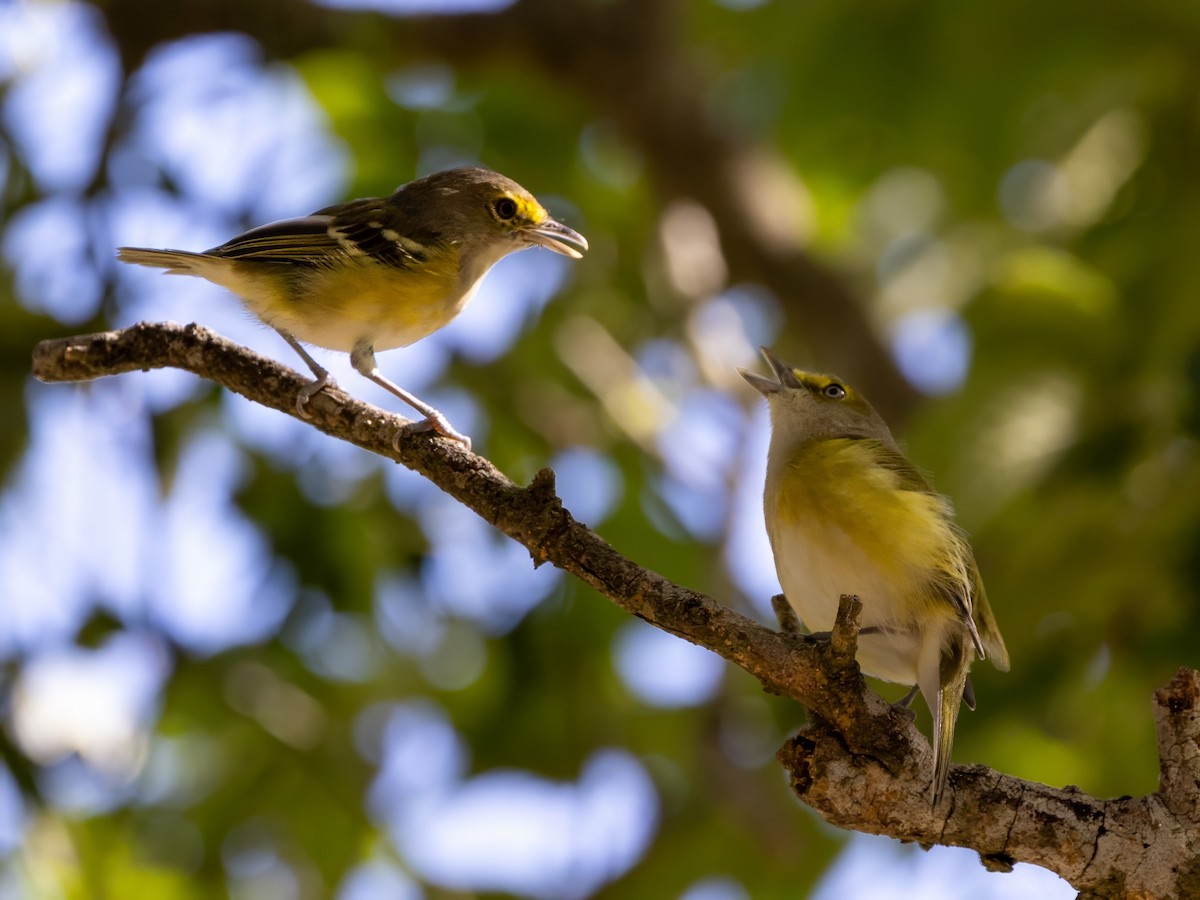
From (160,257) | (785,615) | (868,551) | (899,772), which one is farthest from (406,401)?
(899,772)

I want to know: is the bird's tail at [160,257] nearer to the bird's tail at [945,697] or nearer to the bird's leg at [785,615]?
the bird's leg at [785,615]

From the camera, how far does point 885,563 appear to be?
3.26m

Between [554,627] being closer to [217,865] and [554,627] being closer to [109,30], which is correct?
[217,865]

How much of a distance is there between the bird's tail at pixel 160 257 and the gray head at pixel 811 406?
162cm

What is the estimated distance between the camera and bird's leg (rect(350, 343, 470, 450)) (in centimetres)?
278

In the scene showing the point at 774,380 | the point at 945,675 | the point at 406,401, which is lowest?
the point at 774,380

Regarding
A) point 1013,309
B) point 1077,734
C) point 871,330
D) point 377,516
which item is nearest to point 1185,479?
point 1013,309

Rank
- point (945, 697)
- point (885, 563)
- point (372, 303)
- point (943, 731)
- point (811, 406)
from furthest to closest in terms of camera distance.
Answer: point (811, 406)
point (372, 303)
point (885, 563)
point (945, 697)
point (943, 731)

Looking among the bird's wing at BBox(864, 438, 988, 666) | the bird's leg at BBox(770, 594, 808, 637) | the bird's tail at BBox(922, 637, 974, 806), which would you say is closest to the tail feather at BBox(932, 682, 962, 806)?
the bird's tail at BBox(922, 637, 974, 806)

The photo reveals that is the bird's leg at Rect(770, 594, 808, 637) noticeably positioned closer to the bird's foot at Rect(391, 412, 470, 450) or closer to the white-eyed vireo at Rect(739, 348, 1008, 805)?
the white-eyed vireo at Rect(739, 348, 1008, 805)

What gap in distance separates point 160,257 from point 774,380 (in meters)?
1.91

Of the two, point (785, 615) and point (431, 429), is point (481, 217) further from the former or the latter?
point (785, 615)

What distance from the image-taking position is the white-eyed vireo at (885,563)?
3121mm

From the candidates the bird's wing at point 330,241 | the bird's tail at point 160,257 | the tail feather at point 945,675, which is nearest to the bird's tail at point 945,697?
the tail feather at point 945,675
